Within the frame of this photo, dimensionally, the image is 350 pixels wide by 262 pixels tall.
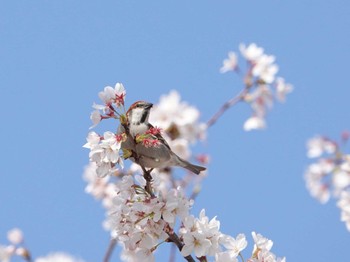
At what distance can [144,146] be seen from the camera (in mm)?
3291

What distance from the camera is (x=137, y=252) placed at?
121 inches

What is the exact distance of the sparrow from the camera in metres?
3.00

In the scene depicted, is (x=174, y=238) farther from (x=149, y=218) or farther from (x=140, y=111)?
(x=140, y=111)

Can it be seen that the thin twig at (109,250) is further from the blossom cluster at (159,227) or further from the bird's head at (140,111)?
the blossom cluster at (159,227)

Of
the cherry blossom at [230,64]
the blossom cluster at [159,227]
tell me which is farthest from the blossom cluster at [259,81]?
the blossom cluster at [159,227]

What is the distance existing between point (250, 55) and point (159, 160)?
323cm

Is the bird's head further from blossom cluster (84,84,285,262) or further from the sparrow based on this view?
blossom cluster (84,84,285,262)

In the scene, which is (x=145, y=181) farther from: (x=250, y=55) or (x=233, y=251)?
(x=250, y=55)

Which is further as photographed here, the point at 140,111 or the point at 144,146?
the point at 140,111

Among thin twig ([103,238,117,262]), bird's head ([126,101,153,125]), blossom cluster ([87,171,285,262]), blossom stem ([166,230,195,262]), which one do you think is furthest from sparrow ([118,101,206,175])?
thin twig ([103,238,117,262])

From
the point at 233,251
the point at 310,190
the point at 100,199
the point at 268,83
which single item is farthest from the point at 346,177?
the point at 100,199

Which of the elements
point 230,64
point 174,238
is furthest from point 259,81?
point 174,238

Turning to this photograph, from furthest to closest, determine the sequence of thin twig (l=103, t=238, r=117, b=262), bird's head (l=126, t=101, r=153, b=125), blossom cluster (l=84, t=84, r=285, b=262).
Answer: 1. thin twig (l=103, t=238, r=117, b=262)
2. bird's head (l=126, t=101, r=153, b=125)
3. blossom cluster (l=84, t=84, r=285, b=262)

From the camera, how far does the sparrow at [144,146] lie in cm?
300
